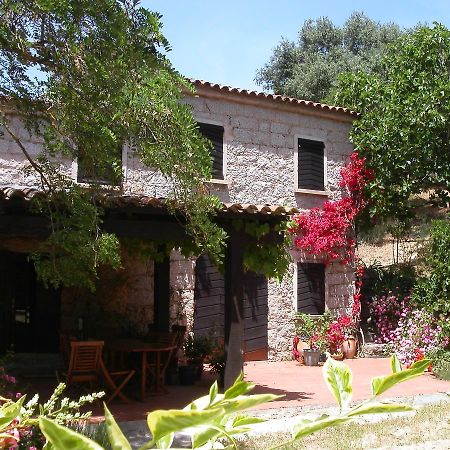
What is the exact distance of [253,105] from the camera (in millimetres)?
13359

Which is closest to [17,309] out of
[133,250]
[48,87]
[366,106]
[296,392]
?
[133,250]

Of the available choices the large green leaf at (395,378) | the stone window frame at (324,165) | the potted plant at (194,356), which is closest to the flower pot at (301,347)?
the potted plant at (194,356)

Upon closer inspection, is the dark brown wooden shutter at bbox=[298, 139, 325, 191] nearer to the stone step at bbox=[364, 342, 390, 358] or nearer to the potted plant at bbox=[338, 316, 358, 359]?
the potted plant at bbox=[338, 316, 358, 359]

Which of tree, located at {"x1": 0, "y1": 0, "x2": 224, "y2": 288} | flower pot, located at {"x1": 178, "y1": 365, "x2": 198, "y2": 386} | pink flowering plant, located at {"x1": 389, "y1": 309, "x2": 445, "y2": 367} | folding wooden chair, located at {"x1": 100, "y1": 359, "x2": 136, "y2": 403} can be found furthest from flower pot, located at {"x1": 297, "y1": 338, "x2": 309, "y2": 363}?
tree, located at {"x1": 0, "y1": 0, "x2": 224, "y2": 288}

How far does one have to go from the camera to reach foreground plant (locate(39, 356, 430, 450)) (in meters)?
0.81

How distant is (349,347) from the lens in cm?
1386

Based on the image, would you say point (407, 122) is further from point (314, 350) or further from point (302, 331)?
point (314, 350)

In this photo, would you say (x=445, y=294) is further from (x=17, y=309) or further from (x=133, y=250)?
(x=17, y=309)

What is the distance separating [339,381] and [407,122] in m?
13.6

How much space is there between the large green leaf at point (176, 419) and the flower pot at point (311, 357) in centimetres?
1240

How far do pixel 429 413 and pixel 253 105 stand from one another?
7.28 metres

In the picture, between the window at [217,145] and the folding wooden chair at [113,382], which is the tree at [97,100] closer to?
the folding wooden chair at [113,382]

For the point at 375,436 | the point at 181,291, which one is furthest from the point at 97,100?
the point at 181,291

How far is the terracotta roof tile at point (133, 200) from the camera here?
21.9 ft
